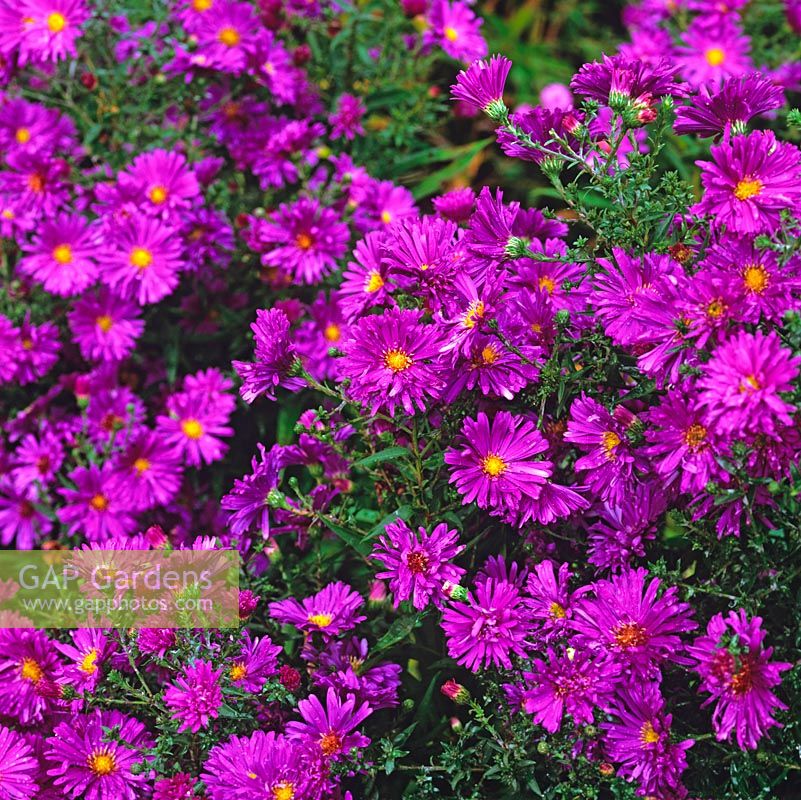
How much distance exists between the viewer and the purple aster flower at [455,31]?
255 centimetres

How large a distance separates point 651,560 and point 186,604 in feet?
2.36

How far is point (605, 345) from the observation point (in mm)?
1534

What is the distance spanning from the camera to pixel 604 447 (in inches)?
57.9

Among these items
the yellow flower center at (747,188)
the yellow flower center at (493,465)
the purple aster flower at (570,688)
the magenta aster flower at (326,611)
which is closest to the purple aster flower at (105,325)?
the magenta aster flower at (326,611)

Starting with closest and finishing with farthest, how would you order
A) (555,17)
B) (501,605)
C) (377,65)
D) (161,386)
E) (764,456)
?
1. (764,456)
2. (501,605)
3. (161,386)
4. (377,65)
5. (555,17)

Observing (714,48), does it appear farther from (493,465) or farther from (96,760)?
(96,760)

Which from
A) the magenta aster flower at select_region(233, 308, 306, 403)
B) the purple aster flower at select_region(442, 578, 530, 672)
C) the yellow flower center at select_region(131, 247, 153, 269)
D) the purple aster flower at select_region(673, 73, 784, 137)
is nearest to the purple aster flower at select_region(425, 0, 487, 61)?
the yellow flower center at select_region(131, 247, 153, 269)

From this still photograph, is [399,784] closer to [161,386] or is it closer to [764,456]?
[764,456]

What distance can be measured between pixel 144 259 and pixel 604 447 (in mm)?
1227

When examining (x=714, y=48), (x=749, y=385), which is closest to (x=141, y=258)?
(x=749, y=385)

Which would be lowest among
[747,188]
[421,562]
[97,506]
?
[97,506]

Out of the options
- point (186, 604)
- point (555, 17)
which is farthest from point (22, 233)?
point (555, 17)

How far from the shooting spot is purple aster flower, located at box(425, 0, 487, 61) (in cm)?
255

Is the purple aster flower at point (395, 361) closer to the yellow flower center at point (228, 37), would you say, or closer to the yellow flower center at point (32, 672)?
the yellow flower center at point (32, 672)
